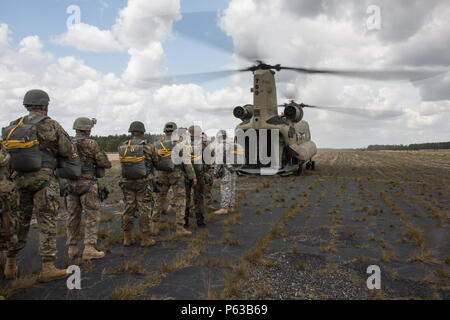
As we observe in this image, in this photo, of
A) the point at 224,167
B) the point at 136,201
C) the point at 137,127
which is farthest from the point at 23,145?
the point at 224,167

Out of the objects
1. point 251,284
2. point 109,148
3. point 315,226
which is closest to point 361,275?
point 251,284

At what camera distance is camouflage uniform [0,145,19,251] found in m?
3.88

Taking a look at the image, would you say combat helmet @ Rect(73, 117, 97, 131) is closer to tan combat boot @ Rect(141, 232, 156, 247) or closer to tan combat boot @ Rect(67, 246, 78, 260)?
tan combat boot @ Rect(67, 246, 78, 260)

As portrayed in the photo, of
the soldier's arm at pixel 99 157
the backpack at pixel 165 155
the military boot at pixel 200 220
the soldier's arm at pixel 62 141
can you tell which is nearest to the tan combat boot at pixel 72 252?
the soldier's arm at pixel 99 157

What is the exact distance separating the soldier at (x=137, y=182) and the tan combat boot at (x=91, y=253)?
773 millimetres

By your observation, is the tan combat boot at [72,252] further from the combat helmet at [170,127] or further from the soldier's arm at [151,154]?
the combat helmet at [170,127]

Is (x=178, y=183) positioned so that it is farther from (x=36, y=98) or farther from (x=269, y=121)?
(x=269, y=121)

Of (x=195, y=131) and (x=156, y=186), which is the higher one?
(x=195, y=131)

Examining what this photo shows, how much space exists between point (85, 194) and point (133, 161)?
1.04 metres

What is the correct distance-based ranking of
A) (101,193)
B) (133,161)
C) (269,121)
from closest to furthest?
(101,193) → (133,161) → (269,121)

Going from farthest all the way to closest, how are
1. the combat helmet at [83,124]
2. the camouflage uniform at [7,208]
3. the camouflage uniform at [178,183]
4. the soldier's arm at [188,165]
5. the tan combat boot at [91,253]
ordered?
the soldier's arm at [188,165]
the camouflage uniform at [178,183]
the combat helmet at [83,124]
the tan combat boot at [91,253]
the camouflage uniform at [7,208]

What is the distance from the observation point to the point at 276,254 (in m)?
5.47

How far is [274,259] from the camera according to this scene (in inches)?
205

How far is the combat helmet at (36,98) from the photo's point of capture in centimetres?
439
